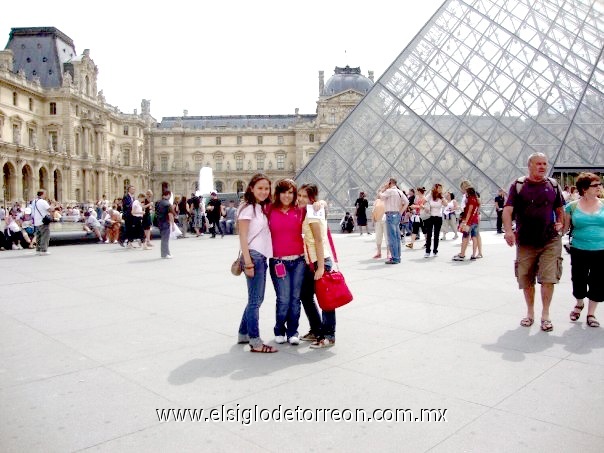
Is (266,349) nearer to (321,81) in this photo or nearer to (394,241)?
(394,241)

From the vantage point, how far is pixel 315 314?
4363 millimetres

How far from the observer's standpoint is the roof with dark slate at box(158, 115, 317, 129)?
86.7 meters

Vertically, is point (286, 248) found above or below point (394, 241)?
above

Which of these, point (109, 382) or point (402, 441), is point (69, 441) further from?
point (402, 441)

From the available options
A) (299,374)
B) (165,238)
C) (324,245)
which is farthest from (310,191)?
(165,238)

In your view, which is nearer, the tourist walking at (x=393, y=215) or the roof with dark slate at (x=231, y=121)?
the tourist walking at (x=393, y=215)

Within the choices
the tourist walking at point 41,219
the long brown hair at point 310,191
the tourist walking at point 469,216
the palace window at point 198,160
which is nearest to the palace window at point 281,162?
the palace window at point 198,160

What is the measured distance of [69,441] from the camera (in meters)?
2.61

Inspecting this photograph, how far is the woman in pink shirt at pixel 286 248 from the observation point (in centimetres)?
412

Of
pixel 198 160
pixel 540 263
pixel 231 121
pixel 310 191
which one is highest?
pixel 231 121

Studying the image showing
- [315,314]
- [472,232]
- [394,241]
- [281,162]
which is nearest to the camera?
[315,314]

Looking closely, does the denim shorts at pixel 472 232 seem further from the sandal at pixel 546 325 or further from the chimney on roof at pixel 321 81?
the chimney on roof at pixel 321 81

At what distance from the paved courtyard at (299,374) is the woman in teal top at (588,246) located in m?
0.30

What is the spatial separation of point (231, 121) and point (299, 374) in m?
87.5
